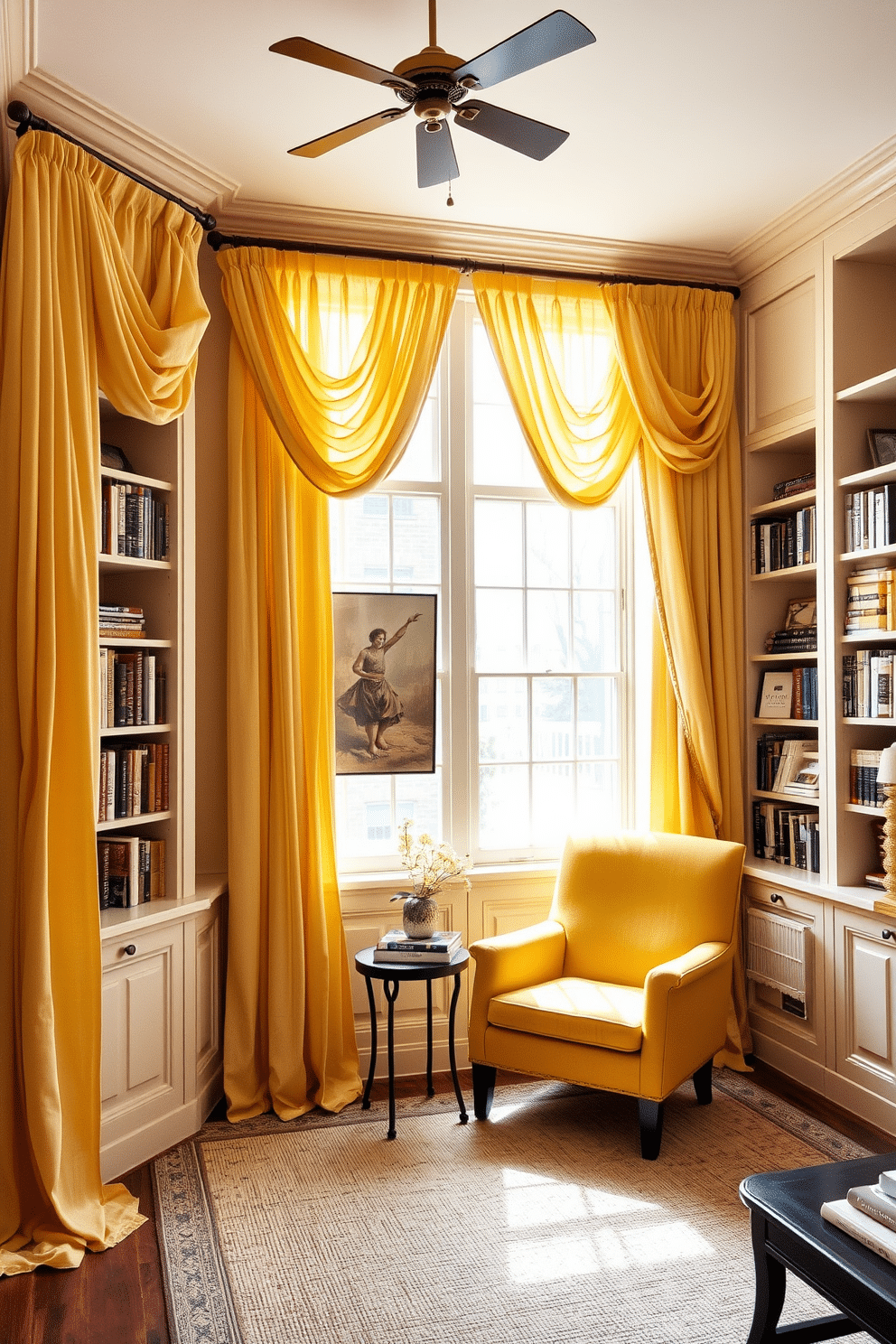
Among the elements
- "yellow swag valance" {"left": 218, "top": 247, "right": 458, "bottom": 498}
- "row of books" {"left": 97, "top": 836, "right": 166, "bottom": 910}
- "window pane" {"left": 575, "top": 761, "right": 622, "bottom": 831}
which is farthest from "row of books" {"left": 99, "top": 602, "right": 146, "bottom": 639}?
"window pane" {"left": 575, "top": 761, "right": 622, "bottom": 831}

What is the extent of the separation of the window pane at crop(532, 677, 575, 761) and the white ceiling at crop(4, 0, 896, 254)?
6.17 feet

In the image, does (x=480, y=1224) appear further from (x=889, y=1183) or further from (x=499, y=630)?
(x=499, y=630)

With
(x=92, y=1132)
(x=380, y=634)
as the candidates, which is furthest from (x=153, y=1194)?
(x=380, y=634)

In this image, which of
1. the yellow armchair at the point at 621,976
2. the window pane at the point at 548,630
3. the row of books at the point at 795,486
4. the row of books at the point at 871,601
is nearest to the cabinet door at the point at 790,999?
the yellow armchair at the point at 621,976

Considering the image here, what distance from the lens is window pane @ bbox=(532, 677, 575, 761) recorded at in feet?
14.0

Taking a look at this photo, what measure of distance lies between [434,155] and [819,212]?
6.07 feet

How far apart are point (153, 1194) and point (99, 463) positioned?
7.26 ft

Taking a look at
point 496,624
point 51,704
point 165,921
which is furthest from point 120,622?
point 496,624

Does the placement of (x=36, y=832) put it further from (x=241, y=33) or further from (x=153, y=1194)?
(x=241, y=33)

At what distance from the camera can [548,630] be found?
170 inches

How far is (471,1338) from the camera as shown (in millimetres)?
2305

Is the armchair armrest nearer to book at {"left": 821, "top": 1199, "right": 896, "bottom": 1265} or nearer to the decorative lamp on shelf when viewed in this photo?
the decorative lamp on shelf

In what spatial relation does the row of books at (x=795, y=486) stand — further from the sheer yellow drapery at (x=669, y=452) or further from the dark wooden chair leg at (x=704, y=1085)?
the dark wooden chair leg at (x=704, y=1085)

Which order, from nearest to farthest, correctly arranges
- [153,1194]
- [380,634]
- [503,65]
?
[503,65] → [153,1194] → [380,634]
